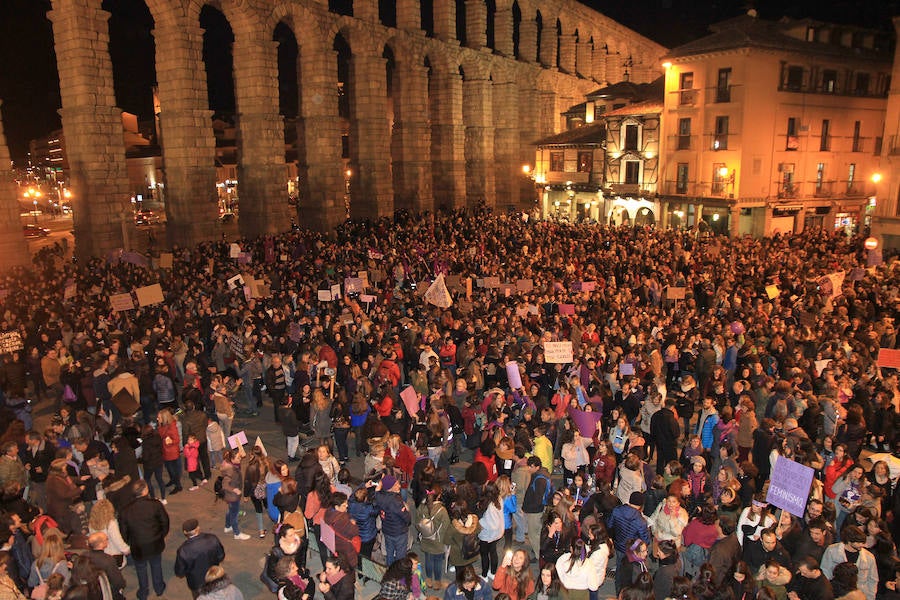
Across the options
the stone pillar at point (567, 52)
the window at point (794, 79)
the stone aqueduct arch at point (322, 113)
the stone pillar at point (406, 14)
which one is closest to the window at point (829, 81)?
the window at point (794, 79)

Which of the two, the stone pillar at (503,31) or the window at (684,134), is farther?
the stone pillar at (503,31)

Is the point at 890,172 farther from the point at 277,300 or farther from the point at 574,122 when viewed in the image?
the point at 277,300

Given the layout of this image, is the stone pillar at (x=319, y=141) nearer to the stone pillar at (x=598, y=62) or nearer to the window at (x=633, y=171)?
the window at (x=633, y=171)

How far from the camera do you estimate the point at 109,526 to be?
782cm

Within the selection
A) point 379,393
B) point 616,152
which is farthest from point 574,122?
point 379,393

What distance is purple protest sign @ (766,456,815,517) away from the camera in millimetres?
7715

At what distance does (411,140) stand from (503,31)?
1636 centimetres

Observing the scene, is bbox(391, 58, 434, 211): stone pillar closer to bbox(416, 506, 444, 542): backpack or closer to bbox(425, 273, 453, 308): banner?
bbox(425, 273, 453, 308): banner

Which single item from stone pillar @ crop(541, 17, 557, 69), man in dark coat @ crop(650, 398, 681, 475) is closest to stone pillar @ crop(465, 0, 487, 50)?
stone pillar @ crop(541, 17, 557, 69)

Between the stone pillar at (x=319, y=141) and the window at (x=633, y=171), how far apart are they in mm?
18127

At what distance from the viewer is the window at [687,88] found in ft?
123

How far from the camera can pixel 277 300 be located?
63.6 ft

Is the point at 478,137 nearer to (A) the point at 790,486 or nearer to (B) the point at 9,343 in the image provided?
(B) the point at 9,343

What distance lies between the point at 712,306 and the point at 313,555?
45.4ft
